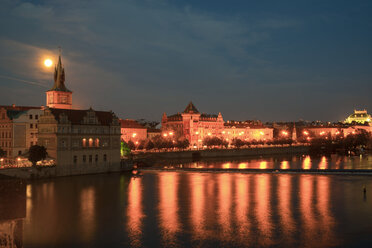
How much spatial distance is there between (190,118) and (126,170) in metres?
68.8

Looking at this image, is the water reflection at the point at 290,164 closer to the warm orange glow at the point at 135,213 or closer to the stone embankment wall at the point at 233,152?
the stone embankment wall at the point at 233,152

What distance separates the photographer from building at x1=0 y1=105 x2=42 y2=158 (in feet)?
175

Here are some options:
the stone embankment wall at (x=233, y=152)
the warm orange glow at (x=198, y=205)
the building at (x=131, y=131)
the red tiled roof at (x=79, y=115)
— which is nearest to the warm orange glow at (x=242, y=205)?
the warm orange glow at (x=198, y=205)

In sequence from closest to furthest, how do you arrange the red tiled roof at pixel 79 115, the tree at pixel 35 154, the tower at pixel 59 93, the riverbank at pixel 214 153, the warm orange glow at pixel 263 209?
the warm orange glow at pixel 263 209
the tree at pixel 35 154
the red tiled roof at pixel 79 115
the tower at pixel 59 93
the riverbank at pixel 214 153

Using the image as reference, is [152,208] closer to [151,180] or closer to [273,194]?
[273,194]

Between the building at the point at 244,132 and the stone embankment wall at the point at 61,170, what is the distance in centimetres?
7647

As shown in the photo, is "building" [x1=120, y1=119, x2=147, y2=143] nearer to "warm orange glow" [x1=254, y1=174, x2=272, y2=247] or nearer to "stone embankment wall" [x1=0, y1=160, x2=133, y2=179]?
"stone embankment wall" [x1=0, y1=160, x2=133, y2=179]

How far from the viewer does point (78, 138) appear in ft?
155

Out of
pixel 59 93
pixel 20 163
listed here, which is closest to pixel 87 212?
pixel 20 163

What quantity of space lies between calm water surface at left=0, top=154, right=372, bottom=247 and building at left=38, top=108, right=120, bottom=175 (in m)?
4.29

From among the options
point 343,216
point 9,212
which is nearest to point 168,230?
point 343,216

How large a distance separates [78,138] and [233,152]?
5277 centimetres

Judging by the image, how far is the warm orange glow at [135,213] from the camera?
2155 cm

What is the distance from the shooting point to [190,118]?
395 ft
